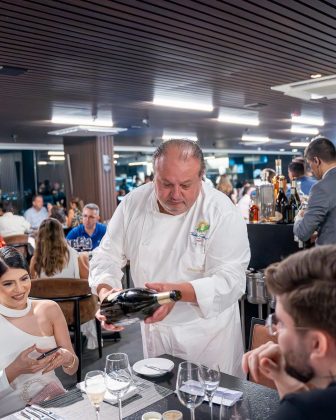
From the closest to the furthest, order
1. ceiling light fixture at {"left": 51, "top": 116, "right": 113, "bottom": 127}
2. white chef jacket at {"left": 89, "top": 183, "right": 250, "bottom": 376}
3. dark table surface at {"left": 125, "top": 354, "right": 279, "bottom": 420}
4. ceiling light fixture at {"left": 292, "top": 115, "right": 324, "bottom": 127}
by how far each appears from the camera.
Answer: dark table surface at {"left": 125, "top": 354, "right": 279, "bottom": 420} → white chef jacket at {"left": 89, "top": 183, "right": 250, "bottom": 376} → ceiling light fixture at {"left": 51, "top": 116, "right": 113, "bottom": 127} → ceiling light fixture at {"left": 292, "top": 115, "right": 324, "bottom": 127}

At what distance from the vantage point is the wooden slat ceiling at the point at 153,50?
3.06 m

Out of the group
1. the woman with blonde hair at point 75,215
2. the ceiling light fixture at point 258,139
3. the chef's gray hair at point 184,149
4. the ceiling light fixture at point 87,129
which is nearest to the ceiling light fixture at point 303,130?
the ceiling light fixture at point 258,139

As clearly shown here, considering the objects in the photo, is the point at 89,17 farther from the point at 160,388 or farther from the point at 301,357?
the point at 301,357

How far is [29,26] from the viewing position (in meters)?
3.18

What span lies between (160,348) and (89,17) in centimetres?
220

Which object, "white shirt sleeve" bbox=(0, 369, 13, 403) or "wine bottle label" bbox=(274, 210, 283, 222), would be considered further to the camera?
"wine bottle label" bbox=(274, 210, 283, 222)

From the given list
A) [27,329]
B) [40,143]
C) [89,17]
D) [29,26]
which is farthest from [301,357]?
[40,143]

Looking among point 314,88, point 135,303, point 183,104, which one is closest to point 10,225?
point 183,104

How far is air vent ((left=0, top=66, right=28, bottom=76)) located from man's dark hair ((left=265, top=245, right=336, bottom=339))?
401 centimetres

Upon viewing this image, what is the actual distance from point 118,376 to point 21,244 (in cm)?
520

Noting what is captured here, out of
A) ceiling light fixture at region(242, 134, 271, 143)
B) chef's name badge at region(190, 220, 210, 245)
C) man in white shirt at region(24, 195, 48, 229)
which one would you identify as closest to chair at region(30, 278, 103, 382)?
chef's name badge at region(190, 220, 210, 245)

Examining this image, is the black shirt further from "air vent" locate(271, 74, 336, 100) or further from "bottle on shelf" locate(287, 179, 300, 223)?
"air vent" locate(271, 74, 336, 100)

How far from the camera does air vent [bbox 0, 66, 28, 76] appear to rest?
169 inches

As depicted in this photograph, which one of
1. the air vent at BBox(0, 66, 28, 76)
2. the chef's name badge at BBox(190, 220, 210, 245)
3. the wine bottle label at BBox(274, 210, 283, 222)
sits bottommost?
the wine bottle label at BBox(274, 210, 283, 222)
